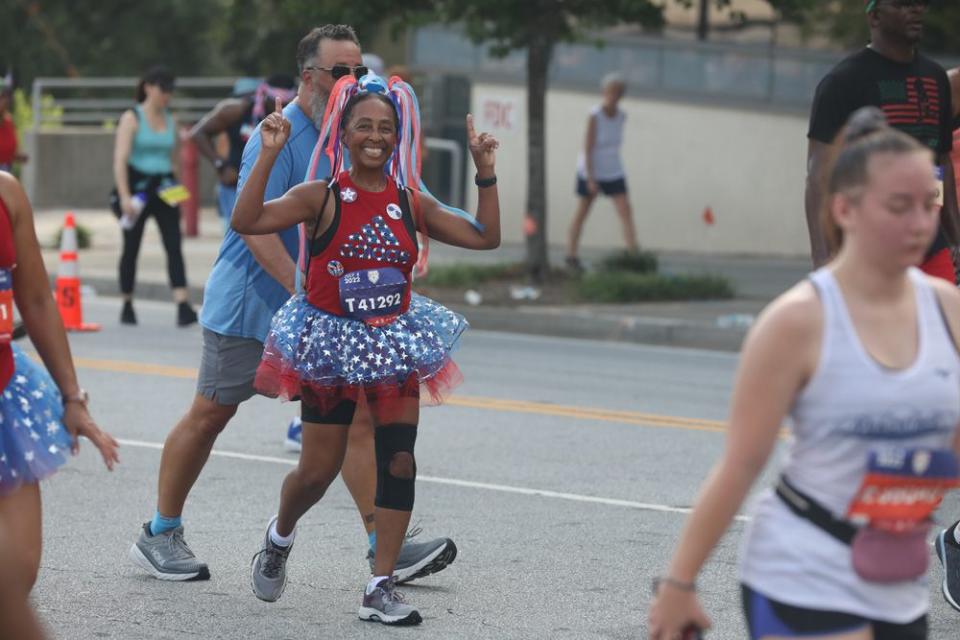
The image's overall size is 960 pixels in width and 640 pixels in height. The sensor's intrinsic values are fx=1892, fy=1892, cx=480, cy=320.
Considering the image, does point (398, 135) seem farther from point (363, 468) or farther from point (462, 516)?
point (462, 516)

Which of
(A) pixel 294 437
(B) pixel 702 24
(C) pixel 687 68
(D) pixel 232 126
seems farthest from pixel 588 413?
(B) pixel 702 24

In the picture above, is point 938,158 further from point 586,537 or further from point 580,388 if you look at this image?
Answer: point 580,388

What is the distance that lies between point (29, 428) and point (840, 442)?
79.9 inches

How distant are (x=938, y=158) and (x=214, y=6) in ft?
130

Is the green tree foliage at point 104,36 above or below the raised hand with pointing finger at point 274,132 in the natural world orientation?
below

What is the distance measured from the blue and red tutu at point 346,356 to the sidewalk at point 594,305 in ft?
29.8

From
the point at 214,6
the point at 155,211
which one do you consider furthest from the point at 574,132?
the point at 214,6

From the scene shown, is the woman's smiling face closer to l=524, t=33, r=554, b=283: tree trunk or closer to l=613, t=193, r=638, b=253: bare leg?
l=524, t=33, r=554, b=283: tree trunk

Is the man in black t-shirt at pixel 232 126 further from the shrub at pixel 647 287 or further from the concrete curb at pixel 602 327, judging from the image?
the shrub at pixel 647 287

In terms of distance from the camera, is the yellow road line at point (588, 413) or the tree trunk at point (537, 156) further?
the tree trunk at point (537, 156)

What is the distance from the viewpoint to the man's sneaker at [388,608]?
605 cm

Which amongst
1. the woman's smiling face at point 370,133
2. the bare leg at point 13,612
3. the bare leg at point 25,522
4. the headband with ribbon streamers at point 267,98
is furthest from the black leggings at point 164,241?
the bare leg at point 13,612

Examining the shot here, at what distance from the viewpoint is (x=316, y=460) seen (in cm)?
606

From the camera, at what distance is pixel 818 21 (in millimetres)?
25188
